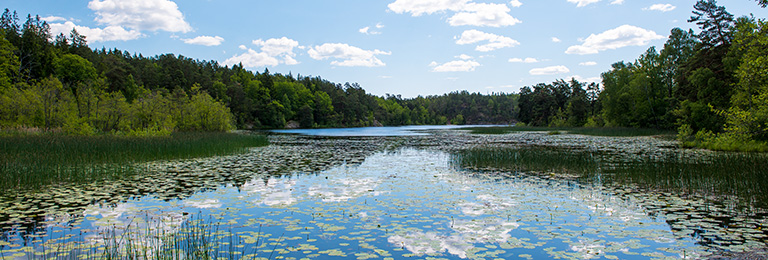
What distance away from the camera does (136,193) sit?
11320 mm

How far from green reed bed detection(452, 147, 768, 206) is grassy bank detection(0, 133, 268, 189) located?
14.4 m

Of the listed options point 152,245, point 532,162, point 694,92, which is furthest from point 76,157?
point 694,92

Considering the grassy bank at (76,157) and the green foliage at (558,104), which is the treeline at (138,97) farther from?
the green foliage at (558,104)

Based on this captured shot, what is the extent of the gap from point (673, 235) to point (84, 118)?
123 ft

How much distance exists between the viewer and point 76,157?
17.0m

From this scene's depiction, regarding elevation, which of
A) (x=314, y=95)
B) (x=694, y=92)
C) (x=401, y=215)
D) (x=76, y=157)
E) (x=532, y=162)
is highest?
(x=314, y=95)

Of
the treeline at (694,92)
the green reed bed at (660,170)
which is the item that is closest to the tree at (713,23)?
the treeline at (694,92)

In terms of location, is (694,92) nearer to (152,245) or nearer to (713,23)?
(713,23)

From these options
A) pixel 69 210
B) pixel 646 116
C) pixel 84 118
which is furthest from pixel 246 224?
pixel 646 116

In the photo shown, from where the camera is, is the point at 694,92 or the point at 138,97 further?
the point at 138,97

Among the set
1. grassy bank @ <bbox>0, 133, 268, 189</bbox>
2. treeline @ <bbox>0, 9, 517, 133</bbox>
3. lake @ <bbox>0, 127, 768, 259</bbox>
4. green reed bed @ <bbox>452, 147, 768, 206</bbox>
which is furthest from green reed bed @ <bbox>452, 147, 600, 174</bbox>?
treeline @ <bbox>0, 9, 517, 133</bbox>

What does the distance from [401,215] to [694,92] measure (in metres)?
46.2

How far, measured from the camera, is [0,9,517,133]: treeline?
33.3 metres

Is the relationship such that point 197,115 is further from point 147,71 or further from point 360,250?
point 147,71
